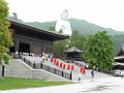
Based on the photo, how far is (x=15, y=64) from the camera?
50.6 m

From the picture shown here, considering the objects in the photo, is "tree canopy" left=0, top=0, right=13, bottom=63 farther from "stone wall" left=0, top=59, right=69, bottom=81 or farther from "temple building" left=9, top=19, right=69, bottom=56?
"temple building" left=9, top=19, right=69, bottom=56

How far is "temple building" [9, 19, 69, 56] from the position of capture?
61.9m

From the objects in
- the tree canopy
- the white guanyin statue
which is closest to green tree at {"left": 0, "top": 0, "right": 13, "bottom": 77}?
the tree canopy

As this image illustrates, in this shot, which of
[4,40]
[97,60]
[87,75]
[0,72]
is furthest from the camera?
[97,60]

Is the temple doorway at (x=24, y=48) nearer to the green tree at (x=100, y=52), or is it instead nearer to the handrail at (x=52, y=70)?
the green tree at (x=100, y=52)

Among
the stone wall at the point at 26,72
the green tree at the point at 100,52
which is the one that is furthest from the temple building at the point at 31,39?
the stone wall at the point at 26,72

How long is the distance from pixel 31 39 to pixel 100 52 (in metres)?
16.1

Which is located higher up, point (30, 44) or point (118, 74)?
point (30, 44)

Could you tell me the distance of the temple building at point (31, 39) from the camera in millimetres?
61869

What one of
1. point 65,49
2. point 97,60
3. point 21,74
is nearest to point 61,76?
point 21,74

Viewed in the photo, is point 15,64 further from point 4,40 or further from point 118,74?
point 118,74

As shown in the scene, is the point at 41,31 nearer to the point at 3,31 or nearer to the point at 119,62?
the point at 3,31

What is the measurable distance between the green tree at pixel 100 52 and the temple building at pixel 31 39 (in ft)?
28.5

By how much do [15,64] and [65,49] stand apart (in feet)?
160
